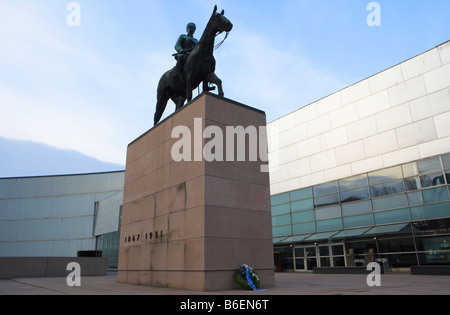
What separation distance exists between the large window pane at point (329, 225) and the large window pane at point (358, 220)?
0.69m

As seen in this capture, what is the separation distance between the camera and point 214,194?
11156 mm

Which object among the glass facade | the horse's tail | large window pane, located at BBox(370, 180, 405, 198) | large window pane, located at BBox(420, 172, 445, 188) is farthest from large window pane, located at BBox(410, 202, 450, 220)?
the horse's tail

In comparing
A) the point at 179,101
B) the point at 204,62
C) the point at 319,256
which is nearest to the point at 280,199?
the point at 319,256

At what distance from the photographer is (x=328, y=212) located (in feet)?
101

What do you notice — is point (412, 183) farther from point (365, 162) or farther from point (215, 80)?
point (215, 80)

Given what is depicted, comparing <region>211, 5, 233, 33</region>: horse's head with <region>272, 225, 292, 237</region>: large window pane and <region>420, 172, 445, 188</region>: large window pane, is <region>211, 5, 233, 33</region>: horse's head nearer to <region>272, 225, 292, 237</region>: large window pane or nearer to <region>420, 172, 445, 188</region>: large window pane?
<region>420, 172, 445, 188</region>: large window pane

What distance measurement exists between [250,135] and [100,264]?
1940 centimetres

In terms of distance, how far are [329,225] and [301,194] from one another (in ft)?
14.5

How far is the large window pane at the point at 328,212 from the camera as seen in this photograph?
98.7ft

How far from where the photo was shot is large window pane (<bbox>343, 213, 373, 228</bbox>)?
2733 cm

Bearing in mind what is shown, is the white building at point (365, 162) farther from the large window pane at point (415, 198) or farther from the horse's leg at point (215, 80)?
the horse's leg at point (215, 80)
